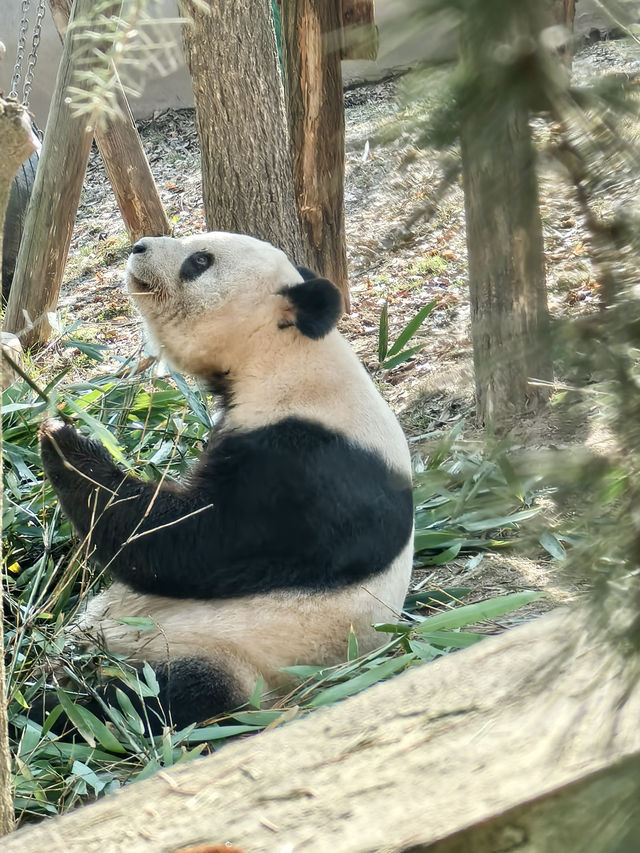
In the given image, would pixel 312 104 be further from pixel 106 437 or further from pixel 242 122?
pixel 106 437

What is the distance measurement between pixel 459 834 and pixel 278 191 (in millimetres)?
3480

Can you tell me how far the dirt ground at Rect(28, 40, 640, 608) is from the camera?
80 cm

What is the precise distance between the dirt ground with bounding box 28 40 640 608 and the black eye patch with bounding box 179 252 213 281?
1.65 ft

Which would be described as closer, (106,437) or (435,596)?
(435,596)

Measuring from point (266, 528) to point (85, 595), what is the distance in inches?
28.3

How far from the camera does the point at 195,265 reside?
3.08 m

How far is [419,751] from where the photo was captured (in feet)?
5.68

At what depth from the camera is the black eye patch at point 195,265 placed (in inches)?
121

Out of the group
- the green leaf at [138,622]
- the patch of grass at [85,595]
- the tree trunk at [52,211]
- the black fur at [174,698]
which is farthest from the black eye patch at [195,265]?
the tree trunk at [52,211]

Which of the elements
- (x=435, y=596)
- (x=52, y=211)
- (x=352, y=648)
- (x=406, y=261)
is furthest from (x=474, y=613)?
(x=406, y=261)

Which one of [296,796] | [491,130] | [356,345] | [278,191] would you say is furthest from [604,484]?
[356,345]

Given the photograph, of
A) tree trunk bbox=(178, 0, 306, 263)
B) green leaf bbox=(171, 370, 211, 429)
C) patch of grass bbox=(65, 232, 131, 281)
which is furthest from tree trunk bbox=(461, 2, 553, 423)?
patch of grass bbox=(65, 232, 131, 281)

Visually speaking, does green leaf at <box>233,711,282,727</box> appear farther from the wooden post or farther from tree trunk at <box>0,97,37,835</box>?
the wooden post

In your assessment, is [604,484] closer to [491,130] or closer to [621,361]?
[621,361]
